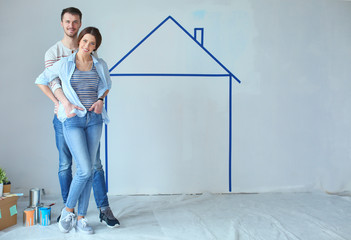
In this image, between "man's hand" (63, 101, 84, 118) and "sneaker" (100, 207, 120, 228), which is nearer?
"man's hand" (63, 101, 84, 118)

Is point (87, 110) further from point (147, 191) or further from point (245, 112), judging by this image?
point (245, 112)

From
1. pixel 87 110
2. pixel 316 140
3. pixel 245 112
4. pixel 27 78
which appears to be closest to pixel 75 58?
pixel 87 110

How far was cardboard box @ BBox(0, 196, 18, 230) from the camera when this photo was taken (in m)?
2.41

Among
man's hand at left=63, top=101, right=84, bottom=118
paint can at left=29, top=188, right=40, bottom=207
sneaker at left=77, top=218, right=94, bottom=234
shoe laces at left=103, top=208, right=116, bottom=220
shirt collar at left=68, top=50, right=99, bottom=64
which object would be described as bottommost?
sneaker at left=77, top=218, right=94, bottom=234

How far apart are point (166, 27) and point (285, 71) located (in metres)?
1.16

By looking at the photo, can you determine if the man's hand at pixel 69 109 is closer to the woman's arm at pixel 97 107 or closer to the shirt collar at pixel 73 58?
the woman's arm at pixel 97 107

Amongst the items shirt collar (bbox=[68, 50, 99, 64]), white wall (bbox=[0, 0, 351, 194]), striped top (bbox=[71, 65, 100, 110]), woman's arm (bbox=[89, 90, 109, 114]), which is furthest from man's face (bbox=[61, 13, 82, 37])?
white wall (bbox=[0, 0, 351, 194])

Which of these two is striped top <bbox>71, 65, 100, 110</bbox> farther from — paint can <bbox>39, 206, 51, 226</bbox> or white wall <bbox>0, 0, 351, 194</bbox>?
white wall <bbox>0, 0, 351, 194</bbox>

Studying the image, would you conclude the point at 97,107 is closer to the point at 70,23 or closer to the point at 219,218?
the point at 70,23

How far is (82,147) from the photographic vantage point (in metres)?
2.29

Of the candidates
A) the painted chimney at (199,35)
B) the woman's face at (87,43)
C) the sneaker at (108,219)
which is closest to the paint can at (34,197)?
the sneaker at (108,219)

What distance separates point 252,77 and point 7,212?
7.45ft

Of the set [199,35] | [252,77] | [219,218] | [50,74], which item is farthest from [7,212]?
[252,77]

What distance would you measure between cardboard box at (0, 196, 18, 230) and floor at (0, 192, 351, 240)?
0.14 ft
